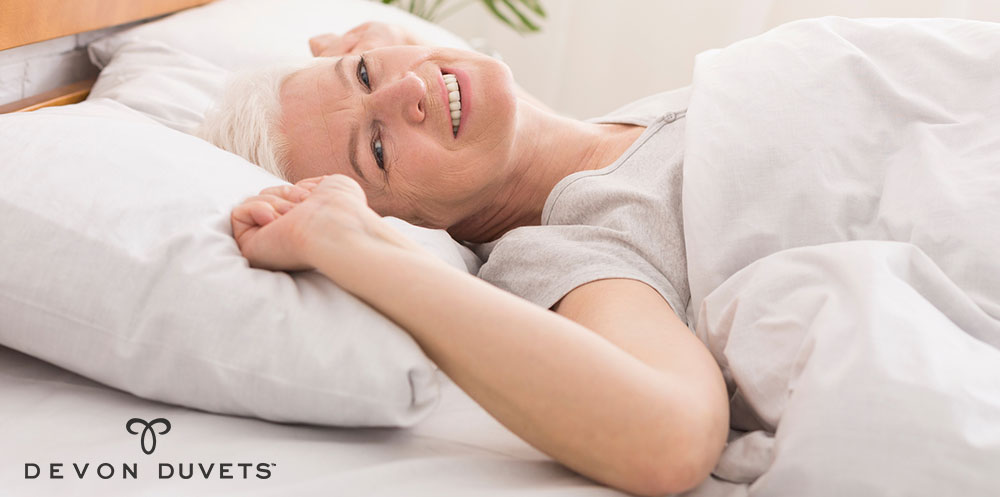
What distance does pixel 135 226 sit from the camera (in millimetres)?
881

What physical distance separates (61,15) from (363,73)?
1.98ft

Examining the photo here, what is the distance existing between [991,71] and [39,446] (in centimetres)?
136

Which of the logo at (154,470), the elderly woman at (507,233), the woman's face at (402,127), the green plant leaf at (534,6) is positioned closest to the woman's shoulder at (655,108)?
the elderly woman at (507,233)

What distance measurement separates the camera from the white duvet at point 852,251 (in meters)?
0.73

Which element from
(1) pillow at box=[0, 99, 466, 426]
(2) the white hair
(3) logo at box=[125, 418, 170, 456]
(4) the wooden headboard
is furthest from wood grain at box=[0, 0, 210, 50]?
(3) logo at box=[125, 418, 170, 456]

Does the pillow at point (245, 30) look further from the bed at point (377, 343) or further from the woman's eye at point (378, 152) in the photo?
the bed at point (377, 343)

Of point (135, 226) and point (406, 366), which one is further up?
point (135, 226)

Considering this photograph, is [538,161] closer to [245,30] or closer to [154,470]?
[245,30]

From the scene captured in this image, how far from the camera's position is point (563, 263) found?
118 centimetres

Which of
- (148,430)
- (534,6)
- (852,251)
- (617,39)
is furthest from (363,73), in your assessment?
(617,39)

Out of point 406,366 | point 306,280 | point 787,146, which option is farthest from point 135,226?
point 787,146

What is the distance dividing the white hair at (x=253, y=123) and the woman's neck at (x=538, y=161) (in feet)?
1.23

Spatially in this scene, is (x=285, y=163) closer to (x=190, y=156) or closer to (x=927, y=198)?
(x=190, y=156)

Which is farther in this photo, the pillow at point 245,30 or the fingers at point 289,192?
the pillow at point 245,30
